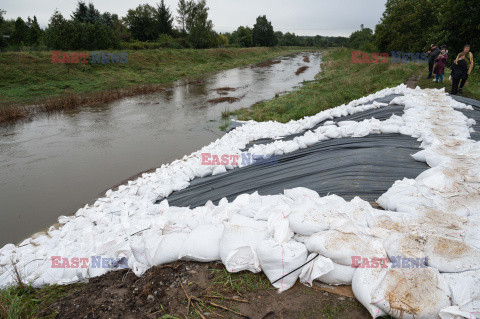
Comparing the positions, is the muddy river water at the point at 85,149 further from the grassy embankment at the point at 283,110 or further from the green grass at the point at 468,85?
the green grass at the point at 468,85

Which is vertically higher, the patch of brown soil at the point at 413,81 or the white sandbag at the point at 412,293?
the patch of brown soil at the point at 413,81

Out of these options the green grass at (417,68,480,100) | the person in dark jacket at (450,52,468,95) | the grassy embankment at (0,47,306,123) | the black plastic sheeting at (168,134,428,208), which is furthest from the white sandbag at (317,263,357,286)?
the grassy embankment at (0,47,306,123)

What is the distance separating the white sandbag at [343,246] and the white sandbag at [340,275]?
32 mm

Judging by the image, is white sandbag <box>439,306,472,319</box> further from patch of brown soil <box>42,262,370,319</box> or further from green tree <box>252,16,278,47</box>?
green tree <box>252,16,278,47</box>

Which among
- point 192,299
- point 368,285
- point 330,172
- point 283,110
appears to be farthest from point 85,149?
point 368,285

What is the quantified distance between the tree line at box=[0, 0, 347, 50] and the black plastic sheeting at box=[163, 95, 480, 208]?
839 inches

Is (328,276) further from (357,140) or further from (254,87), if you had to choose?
(254,87)

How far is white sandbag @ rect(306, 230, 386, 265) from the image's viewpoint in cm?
173

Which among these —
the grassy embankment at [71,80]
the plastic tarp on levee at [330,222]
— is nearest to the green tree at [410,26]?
the grassy embankment at [71,80]

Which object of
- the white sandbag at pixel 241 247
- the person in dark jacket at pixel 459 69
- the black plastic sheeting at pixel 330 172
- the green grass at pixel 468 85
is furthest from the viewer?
the green grass at pixel 468 85

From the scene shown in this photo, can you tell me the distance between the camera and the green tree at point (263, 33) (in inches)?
1935

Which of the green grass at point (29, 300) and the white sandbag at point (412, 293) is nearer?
the white sandbag at point (412, 293)

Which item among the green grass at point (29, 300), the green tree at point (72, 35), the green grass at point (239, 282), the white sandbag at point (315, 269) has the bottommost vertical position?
the green grass at point (29, 300)

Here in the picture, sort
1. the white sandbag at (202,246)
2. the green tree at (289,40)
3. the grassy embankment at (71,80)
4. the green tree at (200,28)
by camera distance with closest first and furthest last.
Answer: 1. the white sandbag at (202,246)
2. the grassy embankment at (71,80)
3. the green tree at (200,28)
4. the green tree at (289,40)
